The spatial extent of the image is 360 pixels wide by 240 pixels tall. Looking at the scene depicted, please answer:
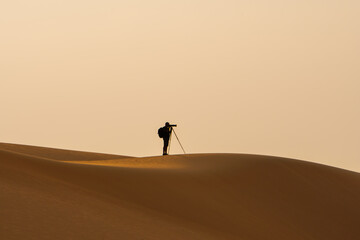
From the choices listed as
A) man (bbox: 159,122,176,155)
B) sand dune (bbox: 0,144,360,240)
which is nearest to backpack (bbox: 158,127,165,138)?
man (bbox: 159,122,176,155)

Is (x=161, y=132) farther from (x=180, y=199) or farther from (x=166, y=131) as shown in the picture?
(x=180, y=199)

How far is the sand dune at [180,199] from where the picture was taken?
650 cm

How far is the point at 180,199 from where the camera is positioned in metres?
11.1

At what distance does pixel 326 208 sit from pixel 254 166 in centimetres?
286

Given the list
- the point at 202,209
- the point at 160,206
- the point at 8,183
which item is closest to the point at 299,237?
the point at 202,209

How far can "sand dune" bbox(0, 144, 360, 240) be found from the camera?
21.3ft

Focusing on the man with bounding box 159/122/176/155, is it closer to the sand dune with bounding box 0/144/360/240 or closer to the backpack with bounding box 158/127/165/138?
the backpack with bounding box 158/127/165/138

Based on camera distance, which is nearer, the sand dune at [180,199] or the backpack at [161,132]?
the sand dune at [180,199]

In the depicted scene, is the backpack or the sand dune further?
the backpack

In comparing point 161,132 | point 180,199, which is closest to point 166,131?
point 161,132

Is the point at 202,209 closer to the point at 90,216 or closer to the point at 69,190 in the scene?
the point at 69,190

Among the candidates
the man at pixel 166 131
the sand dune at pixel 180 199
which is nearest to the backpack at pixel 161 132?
the man at pixel 166 131

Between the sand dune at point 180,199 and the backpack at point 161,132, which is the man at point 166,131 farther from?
the sand dune at point 180,199

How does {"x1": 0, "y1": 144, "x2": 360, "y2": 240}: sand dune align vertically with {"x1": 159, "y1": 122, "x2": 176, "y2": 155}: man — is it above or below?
below
